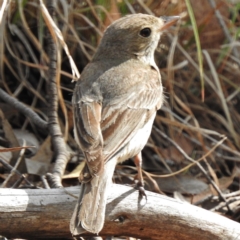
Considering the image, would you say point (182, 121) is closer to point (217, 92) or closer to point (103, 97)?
point (217, 92)

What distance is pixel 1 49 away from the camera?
596 cm

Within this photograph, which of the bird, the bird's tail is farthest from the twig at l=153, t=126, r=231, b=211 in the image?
the bird's tail

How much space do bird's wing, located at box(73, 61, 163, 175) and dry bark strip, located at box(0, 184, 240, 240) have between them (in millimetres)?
329

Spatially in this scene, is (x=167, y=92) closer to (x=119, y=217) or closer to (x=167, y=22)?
(x=167, y=22)

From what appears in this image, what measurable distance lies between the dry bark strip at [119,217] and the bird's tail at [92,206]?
253 mm

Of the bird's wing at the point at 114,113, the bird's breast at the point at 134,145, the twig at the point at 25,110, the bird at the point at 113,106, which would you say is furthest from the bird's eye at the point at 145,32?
the twig at the point at 25,110

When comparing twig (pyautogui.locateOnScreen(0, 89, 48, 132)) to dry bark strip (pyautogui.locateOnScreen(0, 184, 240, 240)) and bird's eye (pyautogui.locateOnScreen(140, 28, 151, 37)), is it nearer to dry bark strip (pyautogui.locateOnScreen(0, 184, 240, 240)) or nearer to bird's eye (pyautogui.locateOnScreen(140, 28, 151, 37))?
bird's eye (pyautogui.locateOnScreen(140, 28, 151, 37))

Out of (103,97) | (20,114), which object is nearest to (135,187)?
(103,97)

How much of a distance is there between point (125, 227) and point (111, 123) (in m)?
0.63

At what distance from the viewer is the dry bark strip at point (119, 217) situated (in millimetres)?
3980

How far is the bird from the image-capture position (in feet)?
12.7

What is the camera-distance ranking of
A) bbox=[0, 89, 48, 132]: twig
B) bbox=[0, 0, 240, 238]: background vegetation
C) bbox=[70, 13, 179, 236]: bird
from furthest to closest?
1. bbox=[0, 0, 240, 238]: background vegetation
2. bbox=[0, 89, 48, 132]: twig
3. bbox=[70, 13, 179, 236]: bird

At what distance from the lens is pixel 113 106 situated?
4.49 meters

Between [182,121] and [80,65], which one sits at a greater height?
[80,65]
